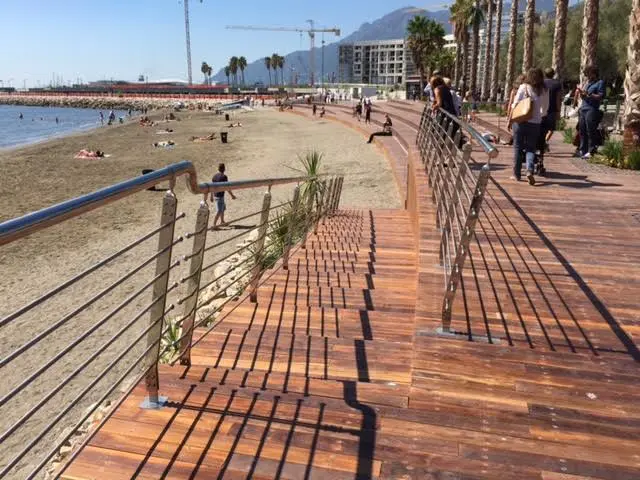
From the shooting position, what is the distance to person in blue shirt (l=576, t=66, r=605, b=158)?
30.9 feet

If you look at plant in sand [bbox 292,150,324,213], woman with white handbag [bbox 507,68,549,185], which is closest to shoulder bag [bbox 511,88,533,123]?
woman with white handbag [bbox 507,68,549,185]

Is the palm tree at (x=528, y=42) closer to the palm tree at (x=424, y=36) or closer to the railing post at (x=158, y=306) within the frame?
the railing post at (x=158, y=306)

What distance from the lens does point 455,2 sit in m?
51.9

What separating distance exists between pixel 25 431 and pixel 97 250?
26.8 feet

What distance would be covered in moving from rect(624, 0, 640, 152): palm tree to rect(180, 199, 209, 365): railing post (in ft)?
29.6

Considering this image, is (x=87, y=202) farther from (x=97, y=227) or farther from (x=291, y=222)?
(x=97, y=227)

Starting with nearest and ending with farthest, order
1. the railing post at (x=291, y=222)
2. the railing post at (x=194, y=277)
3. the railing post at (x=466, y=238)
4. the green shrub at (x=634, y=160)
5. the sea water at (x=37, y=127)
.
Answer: the railing post at (x=194, y=277), the railing post at (x=466, y=238), the railing post at (x=291, y=222), the green shrub at (x=634, y=160), the sea water at (x=37, y=127)

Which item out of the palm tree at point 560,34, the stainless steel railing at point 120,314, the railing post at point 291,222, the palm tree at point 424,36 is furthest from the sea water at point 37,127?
the railing post at point 291,222

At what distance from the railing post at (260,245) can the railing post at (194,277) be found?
4.52 ft

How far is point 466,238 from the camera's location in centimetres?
348

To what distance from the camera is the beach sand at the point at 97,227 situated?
790cm

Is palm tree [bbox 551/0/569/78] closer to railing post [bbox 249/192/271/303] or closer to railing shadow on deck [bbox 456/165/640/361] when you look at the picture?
railing shadow on deck [bbox 456/165/640/361]

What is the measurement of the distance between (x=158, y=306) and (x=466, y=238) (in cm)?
197

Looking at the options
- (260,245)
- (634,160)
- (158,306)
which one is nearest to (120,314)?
(260,245)
